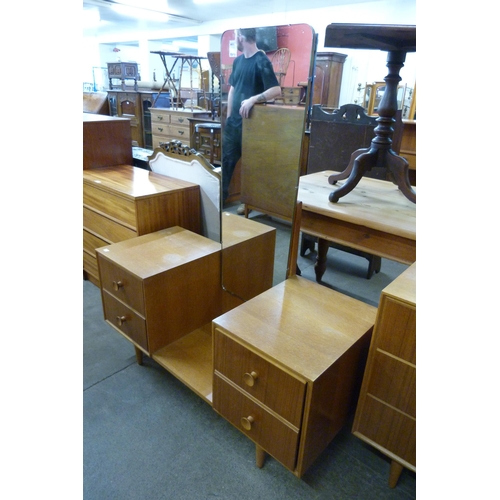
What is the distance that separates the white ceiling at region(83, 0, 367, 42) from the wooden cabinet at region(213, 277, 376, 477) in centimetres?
466

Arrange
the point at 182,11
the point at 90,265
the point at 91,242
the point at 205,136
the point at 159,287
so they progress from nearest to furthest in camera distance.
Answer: the point at 159,287
the point at 91,242
the point at 90,265
the point at 205,136
the point at 182,11

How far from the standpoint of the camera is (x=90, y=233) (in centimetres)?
194

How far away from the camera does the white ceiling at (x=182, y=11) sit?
4.70m

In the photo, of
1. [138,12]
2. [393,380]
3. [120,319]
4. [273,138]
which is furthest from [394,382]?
[138,12]

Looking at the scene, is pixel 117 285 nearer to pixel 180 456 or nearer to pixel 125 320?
pixel 125 320

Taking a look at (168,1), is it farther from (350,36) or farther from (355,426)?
(355,426)

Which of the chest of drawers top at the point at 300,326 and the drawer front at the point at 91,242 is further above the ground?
the chest of drawers top at the point at 300,326

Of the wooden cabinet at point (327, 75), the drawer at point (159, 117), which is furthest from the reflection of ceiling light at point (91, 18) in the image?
the wooden cabinet at point (327, 75)

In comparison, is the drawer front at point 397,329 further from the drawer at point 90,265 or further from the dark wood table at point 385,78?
the drawer at point 90,265

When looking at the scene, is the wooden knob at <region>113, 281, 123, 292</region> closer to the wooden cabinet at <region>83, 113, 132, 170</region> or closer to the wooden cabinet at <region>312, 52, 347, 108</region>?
the wooden cabinet at <region>83, 113, 132, 170</region>

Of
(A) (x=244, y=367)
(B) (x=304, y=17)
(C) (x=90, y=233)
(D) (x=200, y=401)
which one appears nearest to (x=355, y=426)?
(A) (x=244, y=367)

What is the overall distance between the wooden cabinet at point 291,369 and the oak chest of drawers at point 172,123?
3.34 meters

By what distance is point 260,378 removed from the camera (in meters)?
0.91

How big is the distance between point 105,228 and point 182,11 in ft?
17.4
